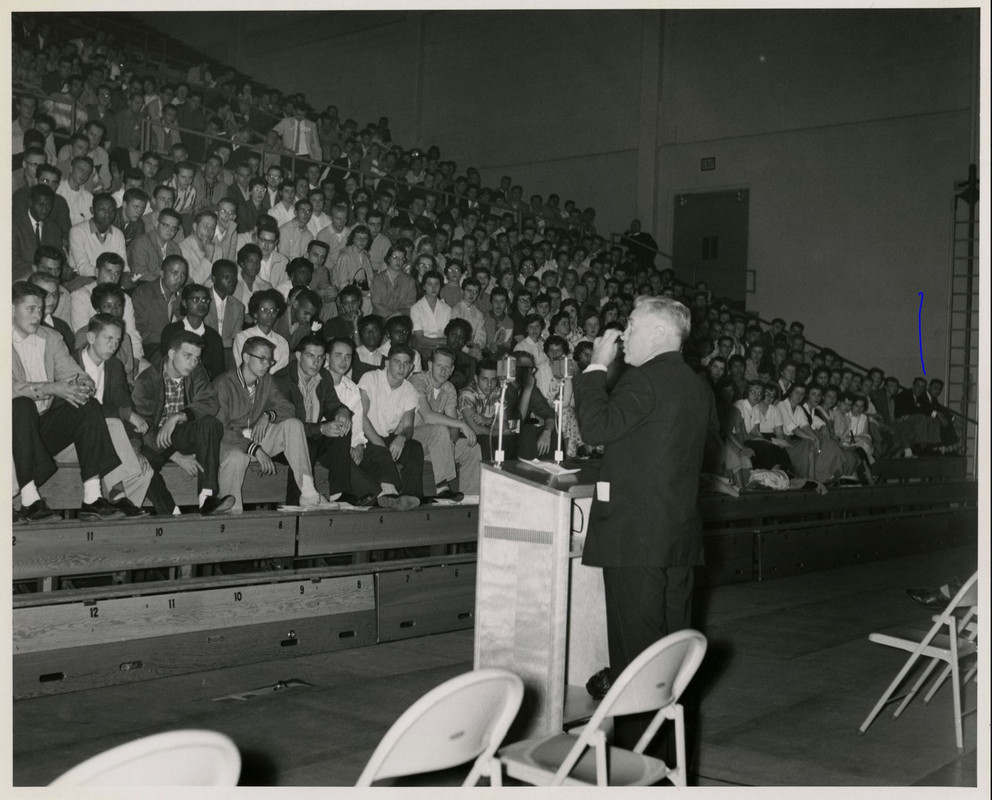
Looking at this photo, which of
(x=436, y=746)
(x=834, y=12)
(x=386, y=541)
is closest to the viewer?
(x=436, y=746)

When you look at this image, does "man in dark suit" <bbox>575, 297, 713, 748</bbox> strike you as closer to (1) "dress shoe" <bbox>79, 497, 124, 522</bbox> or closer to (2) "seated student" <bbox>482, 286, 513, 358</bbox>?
(1) "dress shoe" <bbox>79, 497, 124, 522</bbox>

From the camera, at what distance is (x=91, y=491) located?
459cm

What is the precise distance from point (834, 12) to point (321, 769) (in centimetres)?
1334

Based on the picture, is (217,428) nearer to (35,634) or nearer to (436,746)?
(35,634)

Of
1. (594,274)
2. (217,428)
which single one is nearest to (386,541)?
(217,428)

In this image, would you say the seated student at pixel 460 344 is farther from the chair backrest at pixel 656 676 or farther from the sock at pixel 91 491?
the chair backrest at pixel 656 676

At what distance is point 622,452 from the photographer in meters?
3.05

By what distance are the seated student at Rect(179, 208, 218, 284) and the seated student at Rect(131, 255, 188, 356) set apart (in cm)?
86

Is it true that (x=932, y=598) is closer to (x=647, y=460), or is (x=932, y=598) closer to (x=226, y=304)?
(x=647, y=460)

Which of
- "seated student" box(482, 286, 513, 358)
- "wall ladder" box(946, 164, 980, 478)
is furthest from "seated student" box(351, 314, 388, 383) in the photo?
"wall ladder" box(946, 164, 980, 478)

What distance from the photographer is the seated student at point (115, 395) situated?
4762 mm

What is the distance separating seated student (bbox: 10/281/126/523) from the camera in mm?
4402

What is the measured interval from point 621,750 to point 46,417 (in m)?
3.11

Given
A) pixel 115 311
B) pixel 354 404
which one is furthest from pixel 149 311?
pixel 354 404
